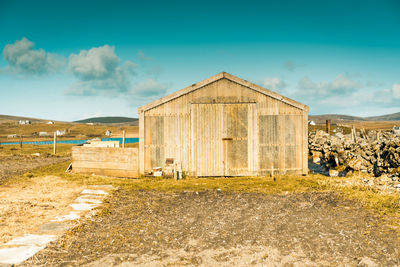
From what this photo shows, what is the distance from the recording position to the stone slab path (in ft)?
18.8

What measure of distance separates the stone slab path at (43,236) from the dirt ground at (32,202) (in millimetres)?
257

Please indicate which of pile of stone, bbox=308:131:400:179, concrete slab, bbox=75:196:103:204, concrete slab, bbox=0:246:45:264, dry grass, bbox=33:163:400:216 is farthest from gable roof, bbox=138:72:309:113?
concrete slab, bbox=0:246:45:264

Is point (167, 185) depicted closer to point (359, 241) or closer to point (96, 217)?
point (96, 217)

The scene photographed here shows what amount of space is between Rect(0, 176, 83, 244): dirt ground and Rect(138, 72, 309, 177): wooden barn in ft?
15.6

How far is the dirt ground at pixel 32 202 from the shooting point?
24.7 feet

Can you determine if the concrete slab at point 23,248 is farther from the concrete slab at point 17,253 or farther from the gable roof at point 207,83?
the gable roof at point 207,83

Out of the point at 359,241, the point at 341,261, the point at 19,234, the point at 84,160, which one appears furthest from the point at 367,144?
the point at 19,234

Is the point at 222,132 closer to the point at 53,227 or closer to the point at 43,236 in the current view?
the point at 53,227

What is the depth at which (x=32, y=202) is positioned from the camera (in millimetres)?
10203

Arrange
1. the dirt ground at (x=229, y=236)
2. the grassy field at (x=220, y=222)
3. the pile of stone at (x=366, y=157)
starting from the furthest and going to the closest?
the pile of stone at (x=366, y=157) → the grassy field at (x=220, y=222) → the dirt ground at (x=229, y=236)

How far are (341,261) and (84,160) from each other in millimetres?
Result: 15296

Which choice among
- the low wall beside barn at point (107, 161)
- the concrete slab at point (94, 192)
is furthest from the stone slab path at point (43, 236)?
the low wall beside barn at point (107, 161)

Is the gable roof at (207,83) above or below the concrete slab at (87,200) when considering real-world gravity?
→ above

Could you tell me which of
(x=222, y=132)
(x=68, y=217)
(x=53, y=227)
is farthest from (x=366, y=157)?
(x=53, y=227)
